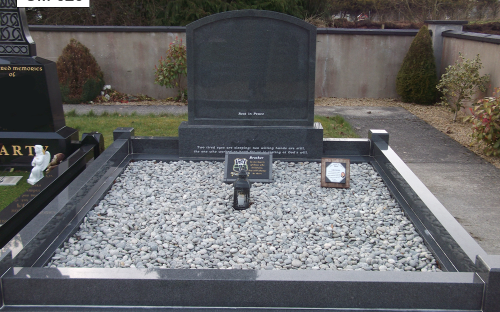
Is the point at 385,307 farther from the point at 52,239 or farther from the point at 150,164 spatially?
the point at 150,164

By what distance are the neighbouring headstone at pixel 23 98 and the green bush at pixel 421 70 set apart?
328 inches

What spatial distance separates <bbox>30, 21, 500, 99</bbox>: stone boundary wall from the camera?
11445mm

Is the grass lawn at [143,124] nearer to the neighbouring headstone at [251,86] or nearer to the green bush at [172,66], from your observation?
the green bush at [172,66]

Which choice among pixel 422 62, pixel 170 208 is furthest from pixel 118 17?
pixel 170 208

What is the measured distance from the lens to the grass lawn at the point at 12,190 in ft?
16.1

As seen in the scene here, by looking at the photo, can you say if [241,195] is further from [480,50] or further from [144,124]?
[480,50]

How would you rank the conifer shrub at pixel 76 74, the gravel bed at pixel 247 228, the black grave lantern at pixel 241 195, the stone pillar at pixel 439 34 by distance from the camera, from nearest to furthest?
the gravel bed at pixel 247 228, the black grave lantern at pixel 241 195, the conifer shrub at pixel 76 74, the stone pillar at pixel 439 34

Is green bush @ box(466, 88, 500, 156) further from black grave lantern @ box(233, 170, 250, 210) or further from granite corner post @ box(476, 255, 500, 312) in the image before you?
granite corner post @ box(476, 255, 500, 312)

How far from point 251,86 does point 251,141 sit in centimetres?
68

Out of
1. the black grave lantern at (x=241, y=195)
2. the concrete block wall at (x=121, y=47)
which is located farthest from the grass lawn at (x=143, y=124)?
the black grave lantern at (x=241, y=195)

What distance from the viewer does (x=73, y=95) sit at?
10.7 meters

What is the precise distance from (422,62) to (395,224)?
8086mm

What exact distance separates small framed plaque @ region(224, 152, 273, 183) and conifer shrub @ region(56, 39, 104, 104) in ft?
22.8

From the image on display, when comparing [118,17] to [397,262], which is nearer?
[397,262]
